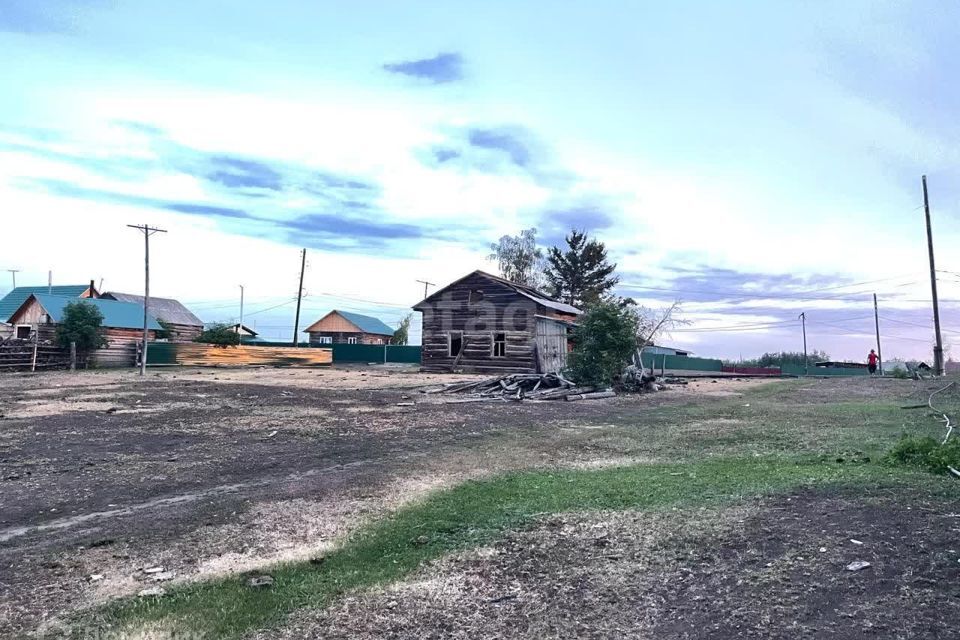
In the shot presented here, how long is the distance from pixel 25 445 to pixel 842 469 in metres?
12.8

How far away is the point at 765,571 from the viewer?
14.3ft

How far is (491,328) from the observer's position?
37.9m

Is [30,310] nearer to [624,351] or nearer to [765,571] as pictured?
[624,351]

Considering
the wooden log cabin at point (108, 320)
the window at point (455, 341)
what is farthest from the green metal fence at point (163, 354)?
the window at point (455, 341)

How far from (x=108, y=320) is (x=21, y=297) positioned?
34.8ft

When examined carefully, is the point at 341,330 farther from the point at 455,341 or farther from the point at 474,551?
the point at 474,551

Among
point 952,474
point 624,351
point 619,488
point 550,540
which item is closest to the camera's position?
point 550,540

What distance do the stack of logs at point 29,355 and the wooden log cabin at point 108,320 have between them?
8.69 ft

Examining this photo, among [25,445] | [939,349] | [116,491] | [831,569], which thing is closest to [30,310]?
[25,445]

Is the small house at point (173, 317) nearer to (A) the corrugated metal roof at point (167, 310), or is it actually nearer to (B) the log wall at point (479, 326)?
(A) the corrugated metal roof at point (167, 310)

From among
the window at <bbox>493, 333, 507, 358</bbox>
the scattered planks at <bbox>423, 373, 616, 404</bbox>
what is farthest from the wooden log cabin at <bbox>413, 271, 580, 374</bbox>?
the scattered planks at <bbox>423, 373, 616, 404</bbox>

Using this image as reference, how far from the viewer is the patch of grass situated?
4129 mm

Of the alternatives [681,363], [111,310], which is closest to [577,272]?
[681,363]

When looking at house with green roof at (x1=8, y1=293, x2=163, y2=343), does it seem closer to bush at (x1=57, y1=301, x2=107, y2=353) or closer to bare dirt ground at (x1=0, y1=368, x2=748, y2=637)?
bush at (x1=57, y1=301, x2=107, y2=353)
